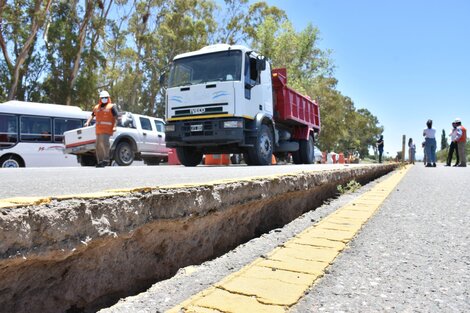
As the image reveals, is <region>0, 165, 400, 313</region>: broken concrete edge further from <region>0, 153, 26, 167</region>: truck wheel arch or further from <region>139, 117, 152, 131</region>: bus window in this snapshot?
<region>139, 117, 152, 131</region>: bus window

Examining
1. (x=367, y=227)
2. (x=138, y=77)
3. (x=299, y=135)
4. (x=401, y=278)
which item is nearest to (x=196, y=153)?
(x=299, y=135)

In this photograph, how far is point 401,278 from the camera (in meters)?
1.86

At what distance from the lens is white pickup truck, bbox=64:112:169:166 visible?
12.2 meters

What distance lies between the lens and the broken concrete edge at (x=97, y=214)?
112 centimetres

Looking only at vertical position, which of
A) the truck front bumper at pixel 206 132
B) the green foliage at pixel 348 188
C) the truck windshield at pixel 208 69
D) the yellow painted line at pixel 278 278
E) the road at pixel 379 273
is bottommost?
the road at pixel 379 273

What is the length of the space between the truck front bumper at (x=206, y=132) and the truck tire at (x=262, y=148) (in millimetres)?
426

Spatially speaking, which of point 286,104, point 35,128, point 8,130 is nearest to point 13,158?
point 8,130

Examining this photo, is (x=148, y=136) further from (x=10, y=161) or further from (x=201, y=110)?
(x=201, y=110)

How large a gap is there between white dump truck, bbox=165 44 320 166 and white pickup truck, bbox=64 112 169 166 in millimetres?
3557

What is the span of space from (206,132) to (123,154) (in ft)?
18.1

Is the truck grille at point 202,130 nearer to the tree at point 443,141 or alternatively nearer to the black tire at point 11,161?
the black tire at point 11,161

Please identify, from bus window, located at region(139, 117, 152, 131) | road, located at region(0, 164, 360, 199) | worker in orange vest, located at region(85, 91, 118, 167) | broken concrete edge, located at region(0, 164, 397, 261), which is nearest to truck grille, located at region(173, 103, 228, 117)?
worker in orange vest, located at region(85, 91, 118, 167)

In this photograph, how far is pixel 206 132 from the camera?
29.6 feet

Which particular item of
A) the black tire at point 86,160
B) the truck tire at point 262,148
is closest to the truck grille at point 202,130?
the truck tire at point 262,148
